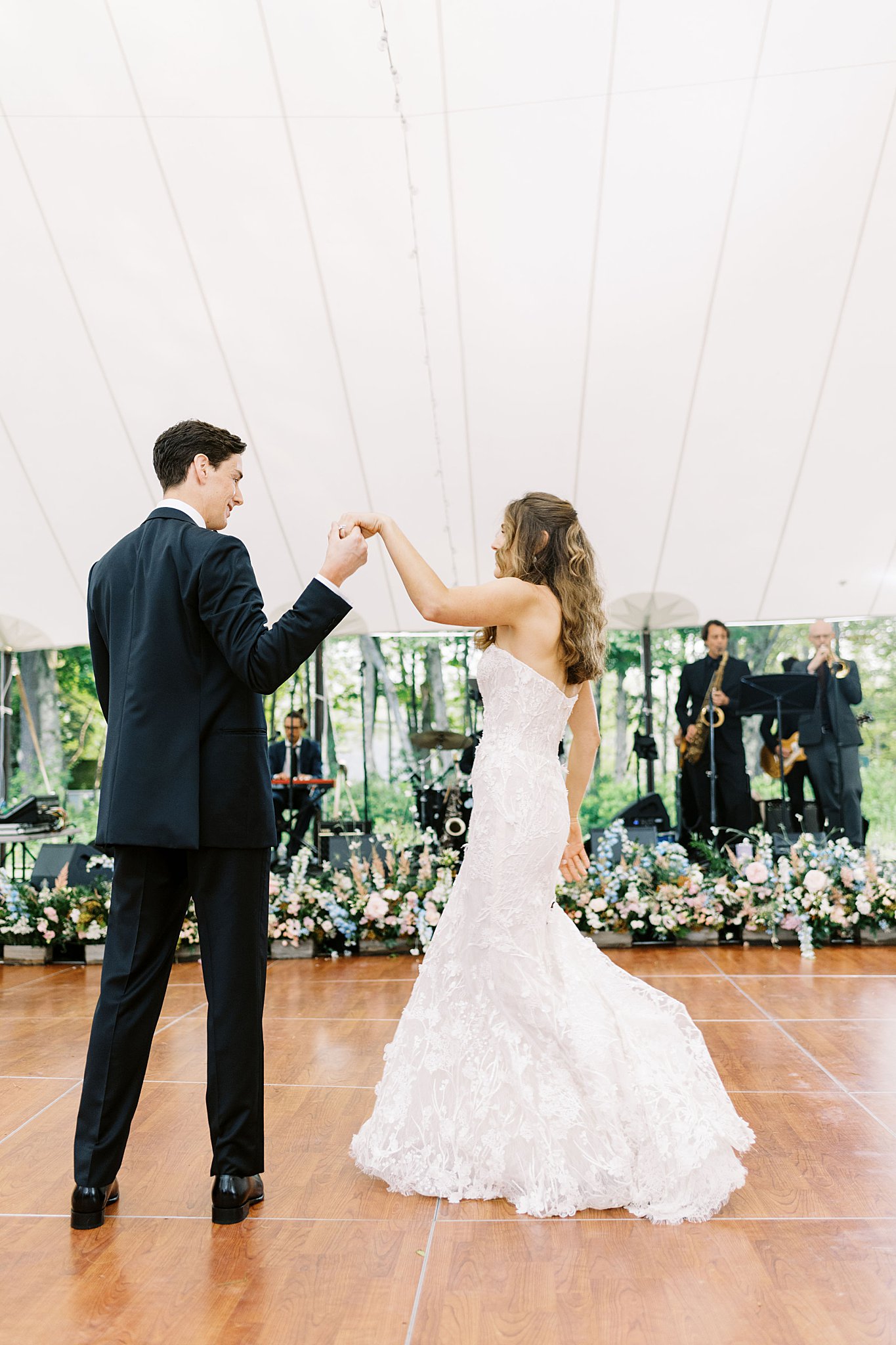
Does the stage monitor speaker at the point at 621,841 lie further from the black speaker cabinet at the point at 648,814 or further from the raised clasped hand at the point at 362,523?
the raised clasped hand at the point at 362,523

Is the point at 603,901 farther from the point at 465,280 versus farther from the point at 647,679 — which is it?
the point at 465,280

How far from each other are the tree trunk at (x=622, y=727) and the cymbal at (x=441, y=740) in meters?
1.33

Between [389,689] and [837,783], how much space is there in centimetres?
350

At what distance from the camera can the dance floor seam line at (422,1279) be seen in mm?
1598

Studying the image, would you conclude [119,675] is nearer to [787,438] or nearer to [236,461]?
[236,461]

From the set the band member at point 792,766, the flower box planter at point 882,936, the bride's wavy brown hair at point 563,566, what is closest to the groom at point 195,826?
the bride's wavy brown hair at point 563,566

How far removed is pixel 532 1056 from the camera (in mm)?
2227

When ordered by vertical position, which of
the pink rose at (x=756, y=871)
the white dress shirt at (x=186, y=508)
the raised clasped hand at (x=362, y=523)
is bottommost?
the pink rose at (x=756, y=871)

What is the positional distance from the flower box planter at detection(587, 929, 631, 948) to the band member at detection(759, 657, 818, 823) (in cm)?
237

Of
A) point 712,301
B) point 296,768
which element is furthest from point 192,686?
point 296,768

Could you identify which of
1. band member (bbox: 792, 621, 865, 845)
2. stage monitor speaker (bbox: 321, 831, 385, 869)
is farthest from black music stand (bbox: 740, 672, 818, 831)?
stage monitor speaker (bbox: 321, 831, 385, 869)

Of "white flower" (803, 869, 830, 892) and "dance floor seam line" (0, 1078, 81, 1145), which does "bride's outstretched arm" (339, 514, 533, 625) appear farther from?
"white flower" (803, 869, 830, 892)

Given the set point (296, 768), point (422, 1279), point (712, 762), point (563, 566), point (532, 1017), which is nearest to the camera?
point (422, 1279)

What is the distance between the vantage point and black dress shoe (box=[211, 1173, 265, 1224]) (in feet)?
6.66
